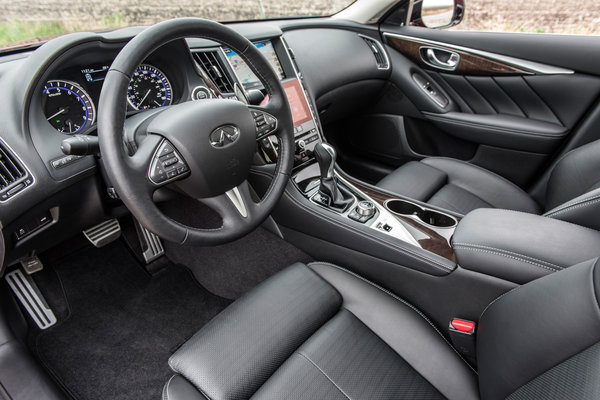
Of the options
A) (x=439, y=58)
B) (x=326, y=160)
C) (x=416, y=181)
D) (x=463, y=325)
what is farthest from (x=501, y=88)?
(x=463, y=325)

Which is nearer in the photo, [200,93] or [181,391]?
[181,391]

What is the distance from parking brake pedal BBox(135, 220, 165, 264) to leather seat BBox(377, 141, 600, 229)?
0.98 metres

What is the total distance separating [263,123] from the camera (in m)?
1.08

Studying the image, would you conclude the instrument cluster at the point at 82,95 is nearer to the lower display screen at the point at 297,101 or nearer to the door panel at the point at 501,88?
the lower display screen at the point at 297,101

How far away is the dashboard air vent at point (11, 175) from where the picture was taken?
0.96 m

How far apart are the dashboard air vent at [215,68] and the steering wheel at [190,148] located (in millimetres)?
338

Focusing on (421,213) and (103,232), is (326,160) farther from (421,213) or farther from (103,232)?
(103,232)

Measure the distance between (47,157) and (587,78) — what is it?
1954 millimetres

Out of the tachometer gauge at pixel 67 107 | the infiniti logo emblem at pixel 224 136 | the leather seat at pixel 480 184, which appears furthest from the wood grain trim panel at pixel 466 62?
the tachometer gauge at pixel 67 107

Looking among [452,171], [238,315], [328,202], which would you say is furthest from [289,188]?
[452,171]

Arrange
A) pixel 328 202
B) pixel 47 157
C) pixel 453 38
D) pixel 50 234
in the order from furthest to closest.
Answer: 1. pixel 453 38
2. pixel 328 202
3. pixel 50 234
4. pixel 47 157

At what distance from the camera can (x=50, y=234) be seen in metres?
1.17

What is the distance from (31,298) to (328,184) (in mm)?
1166

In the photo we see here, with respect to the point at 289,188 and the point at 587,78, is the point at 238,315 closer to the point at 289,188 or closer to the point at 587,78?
the point at 289,188
